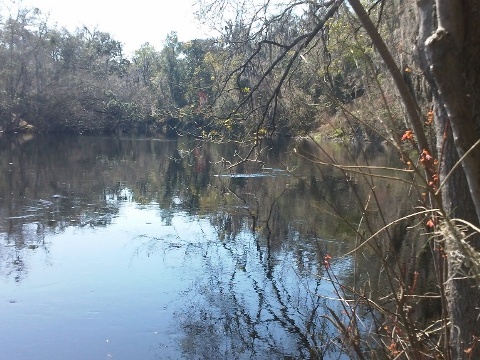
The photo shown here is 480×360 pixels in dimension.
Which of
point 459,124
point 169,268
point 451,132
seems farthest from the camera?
point 169,268

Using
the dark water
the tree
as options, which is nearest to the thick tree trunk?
the tree

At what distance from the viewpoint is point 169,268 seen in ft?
29.5

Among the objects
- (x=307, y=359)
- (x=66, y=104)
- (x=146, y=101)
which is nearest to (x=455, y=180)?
(x=307, y=359)

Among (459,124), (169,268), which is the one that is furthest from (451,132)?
(169,268)

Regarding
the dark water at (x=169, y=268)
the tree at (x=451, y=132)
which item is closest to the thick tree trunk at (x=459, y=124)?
the tree at (x=451, y=132)

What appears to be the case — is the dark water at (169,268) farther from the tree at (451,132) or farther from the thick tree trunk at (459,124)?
the thick tree trunk at (459,124)

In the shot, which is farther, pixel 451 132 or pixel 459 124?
pixel 451 132

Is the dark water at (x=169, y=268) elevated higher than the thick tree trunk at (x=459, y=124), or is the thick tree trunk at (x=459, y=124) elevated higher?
the thick tree trunk at (x=459, y=124)

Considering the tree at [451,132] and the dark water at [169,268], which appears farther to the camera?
the dark water at [169,268]

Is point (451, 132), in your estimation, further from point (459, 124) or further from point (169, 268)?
point (169, 268)

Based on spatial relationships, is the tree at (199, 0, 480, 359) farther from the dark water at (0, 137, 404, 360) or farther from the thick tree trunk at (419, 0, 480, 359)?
the dark water at (0, 137, 404, 360)

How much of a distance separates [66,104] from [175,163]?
20752mm

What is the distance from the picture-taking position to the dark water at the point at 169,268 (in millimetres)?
6211

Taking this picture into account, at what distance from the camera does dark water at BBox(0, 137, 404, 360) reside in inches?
245
